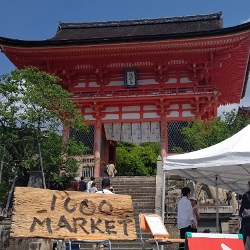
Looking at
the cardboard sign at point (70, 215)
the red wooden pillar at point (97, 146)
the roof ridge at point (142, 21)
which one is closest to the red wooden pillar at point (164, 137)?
the red wooden pillar at point (97, 146)

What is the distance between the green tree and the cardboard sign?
322 inches

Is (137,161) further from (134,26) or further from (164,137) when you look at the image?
(164,137)

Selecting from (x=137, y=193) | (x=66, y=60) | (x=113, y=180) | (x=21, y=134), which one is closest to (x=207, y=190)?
(x=137, y=193)

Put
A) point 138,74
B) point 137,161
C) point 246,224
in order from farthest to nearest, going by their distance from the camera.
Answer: point 137,161 → point 138,74 → point 246,224

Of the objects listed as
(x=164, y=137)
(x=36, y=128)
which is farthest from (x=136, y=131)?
(x=36, y=128)

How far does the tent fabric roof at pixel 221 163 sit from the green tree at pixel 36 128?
679 centimetres

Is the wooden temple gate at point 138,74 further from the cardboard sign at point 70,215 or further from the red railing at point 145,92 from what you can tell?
the cardboard sign at point 70,215

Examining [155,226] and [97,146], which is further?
[97,146]

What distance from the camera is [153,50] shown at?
19359mm

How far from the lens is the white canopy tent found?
6.72m

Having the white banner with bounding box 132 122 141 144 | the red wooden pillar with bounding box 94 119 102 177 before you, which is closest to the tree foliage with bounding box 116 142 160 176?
the white banner with bounding box 132 122 141 144

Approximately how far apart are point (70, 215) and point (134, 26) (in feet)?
→ 68.3

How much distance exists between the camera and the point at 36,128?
14297 millimetres

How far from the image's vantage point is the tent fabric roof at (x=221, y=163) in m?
6.72
